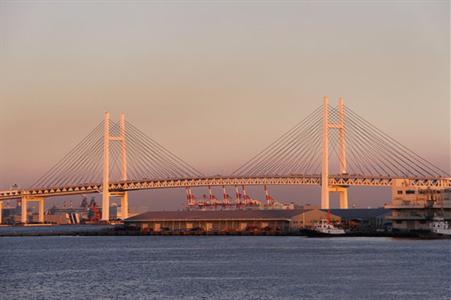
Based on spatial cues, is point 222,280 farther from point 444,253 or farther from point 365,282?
point 444,253

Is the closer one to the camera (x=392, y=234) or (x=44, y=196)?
(x=392, y=234)

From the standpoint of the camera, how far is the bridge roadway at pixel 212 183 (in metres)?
86.9

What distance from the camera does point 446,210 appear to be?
71.1 m

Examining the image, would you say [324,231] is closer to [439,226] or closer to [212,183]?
[439,226]

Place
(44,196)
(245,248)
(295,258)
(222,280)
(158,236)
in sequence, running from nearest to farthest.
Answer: (222,280), (295,258), (245,248), (158,236), (44,196)

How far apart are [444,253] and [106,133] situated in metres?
53.7

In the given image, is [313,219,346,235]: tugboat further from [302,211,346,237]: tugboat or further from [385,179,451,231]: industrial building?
[385,179,451,231]: industrial building

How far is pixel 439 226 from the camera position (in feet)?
228

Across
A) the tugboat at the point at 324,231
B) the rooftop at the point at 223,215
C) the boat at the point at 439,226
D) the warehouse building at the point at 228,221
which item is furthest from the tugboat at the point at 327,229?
the boat at the point at 439,226

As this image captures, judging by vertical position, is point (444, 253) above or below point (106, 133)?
below

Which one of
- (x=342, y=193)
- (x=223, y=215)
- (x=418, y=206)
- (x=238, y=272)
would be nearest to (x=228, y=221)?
(x=223, y=215)

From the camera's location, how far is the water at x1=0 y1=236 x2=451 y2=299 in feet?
113

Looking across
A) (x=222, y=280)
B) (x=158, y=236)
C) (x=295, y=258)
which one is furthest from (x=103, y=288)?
(x=158, y=236)

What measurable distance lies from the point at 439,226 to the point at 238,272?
101 feet
